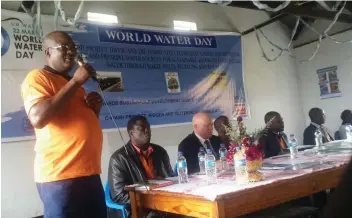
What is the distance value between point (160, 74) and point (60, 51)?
283 centimetres

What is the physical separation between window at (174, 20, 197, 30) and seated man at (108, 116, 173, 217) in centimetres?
225

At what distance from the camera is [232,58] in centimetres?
536

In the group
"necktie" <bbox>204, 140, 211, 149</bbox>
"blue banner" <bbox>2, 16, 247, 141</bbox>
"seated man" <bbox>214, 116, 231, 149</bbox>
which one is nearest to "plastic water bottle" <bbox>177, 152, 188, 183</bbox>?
"necktie" <bbox>204, 140, 211, 149</bbox>

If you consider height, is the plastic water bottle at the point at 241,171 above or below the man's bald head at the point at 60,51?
below

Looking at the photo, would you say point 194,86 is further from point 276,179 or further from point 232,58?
point 276,179

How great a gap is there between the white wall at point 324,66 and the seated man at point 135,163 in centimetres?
426

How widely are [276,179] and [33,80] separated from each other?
1.36m

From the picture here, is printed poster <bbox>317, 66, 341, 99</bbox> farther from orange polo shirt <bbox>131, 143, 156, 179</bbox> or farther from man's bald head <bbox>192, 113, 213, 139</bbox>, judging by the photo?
orange polo shirt <bbox>131, 143, 156, 179</bbox>

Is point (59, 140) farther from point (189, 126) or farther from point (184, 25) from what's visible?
point (184, 25)

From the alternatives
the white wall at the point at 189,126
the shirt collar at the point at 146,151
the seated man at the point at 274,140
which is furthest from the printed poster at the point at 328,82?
the shirt collar at the point at 146,151

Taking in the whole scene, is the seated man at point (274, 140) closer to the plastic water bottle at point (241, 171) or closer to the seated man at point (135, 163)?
the seated man at point (135, 163)

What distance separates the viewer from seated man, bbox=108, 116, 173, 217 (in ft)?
8.90

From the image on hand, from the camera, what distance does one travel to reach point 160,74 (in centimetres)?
452

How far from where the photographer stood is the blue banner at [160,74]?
3977mm
